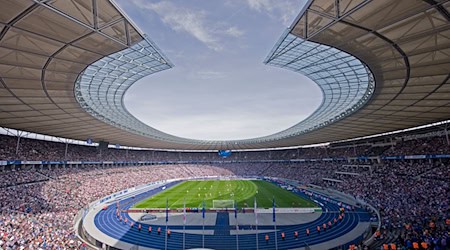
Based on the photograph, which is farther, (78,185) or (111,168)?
(111,168)

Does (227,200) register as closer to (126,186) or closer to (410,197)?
(126,186)

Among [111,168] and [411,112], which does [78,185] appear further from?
[411,112]

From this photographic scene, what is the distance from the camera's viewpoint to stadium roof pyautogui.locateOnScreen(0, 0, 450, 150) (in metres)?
10.1

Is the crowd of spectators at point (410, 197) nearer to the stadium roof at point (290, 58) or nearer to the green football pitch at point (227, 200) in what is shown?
the stadium roof at point (290, 58)

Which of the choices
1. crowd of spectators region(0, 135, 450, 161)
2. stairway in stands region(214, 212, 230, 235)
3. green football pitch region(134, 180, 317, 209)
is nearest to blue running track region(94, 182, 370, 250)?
stairway in stands region(214, 212, 230, 235)

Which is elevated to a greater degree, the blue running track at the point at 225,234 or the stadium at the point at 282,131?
the stadium at the point at 282,131

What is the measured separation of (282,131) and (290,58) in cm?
3939

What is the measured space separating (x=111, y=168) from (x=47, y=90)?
43.3 m

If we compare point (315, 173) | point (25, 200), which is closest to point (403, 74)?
point (25, 200)

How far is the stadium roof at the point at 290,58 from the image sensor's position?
10062mm

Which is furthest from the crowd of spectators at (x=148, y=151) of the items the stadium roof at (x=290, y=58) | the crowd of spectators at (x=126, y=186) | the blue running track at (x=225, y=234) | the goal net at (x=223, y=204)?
the goal net at (x=223, y=204)

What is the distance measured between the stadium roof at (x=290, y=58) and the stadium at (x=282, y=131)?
0.30 ft

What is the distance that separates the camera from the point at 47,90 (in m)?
20.1

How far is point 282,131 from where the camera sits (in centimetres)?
5888
